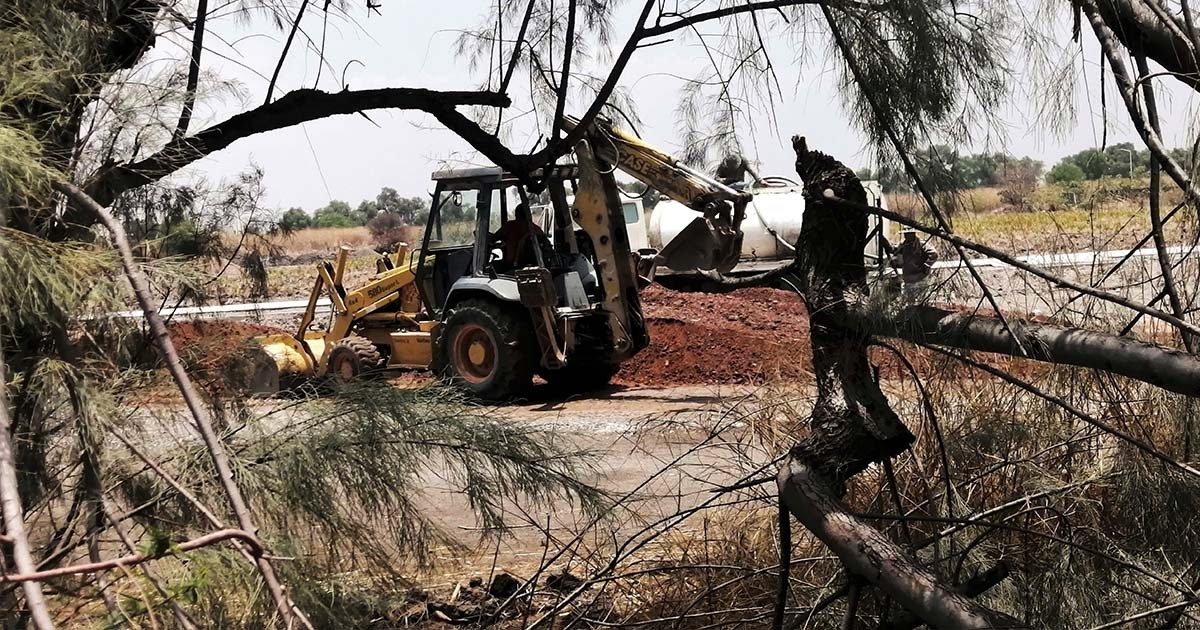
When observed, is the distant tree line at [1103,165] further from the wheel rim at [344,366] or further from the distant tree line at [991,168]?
the wheel rim at [344,366]

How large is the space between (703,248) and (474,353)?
2513 mm

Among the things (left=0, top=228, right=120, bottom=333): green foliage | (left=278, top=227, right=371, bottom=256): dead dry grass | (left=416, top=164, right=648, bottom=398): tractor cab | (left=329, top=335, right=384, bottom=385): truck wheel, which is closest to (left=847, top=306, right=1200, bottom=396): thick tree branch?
(left=0, top=228, right=120, bottom=333): green foliage

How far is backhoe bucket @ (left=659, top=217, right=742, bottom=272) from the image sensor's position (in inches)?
392

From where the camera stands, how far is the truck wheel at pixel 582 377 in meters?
11.9

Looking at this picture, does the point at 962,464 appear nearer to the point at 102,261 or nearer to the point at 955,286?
the point at 955,286

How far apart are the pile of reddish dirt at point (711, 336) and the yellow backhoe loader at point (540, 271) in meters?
1.03

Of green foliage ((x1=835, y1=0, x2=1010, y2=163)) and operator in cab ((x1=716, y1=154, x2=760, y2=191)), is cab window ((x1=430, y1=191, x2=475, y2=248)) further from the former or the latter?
green foliage ((x1=835, y1=0, x2=1010, y2=163))

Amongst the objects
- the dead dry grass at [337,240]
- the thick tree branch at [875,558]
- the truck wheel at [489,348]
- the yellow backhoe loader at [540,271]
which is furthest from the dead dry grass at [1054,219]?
the dead dry grass at [337,240]

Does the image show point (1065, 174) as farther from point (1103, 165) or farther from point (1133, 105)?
point (1133, 105)

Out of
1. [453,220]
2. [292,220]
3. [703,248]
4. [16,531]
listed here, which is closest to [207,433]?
[16,531]

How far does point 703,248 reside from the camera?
1003 cm

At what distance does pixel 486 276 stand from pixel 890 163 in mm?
8033

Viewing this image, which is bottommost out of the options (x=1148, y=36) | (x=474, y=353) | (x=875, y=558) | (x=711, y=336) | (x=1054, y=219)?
(x=711, y=336)

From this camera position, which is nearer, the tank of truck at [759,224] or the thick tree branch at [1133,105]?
the thick tree branch at [1133,105]
